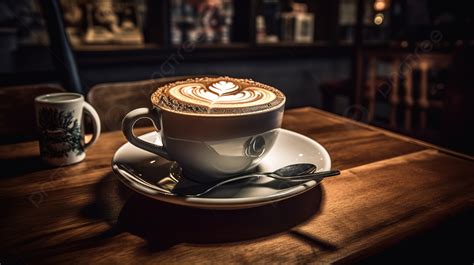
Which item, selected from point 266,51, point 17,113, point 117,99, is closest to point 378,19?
point 266,51

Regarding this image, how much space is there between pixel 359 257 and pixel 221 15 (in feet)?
10.6

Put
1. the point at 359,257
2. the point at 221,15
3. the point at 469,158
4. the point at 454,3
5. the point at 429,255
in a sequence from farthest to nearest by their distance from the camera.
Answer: the point at 221,15 → the point at 454,3 → the point at 469,158 → the point at 429,255 → the point at 359,257

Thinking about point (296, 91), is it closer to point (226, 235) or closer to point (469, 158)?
A: point (469, 158)

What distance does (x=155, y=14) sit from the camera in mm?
3021

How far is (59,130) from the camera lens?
0.75 meters

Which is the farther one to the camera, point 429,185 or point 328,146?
point 328,146

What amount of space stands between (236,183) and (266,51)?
3041mm

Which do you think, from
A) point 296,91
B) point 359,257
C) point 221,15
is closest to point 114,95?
point 359,257

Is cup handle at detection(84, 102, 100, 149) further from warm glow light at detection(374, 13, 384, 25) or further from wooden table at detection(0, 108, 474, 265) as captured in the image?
warm glow light at detection(374, 13, 384, 25)

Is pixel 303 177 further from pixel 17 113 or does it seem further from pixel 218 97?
pixel 17 113

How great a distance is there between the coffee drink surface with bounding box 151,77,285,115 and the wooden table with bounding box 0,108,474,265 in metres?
0.15

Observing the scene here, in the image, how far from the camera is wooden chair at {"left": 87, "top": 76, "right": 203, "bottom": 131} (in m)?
1.23

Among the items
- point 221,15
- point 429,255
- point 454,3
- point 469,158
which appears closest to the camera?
point 429,255

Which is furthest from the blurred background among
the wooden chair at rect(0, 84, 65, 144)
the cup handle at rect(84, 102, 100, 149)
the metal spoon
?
the metal spoon
